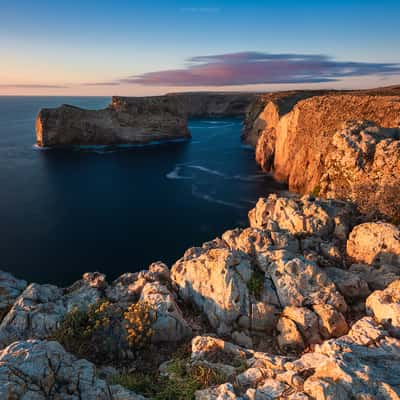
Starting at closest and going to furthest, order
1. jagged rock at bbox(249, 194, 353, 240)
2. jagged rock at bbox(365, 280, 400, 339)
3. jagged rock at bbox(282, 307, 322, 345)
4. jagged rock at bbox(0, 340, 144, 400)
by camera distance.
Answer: jagged rock at bbox(0, 340, 144, 400) → jagged rock at bbox(365, 280, 400, 339) → jagged rock at bbox(282, 307, 322, 345) → jagged rock at bbox(249, 194, 353, 240)

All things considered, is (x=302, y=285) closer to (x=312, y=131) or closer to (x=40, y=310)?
(x=40, y=310)

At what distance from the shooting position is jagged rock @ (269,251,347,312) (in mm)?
13087

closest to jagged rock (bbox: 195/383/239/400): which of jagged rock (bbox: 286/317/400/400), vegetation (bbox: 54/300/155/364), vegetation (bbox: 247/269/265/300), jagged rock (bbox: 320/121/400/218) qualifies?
jagged rock (bbox: 286/317/400/400)

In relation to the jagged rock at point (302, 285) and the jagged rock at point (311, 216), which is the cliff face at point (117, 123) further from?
the jagged rock at point (302, 285)

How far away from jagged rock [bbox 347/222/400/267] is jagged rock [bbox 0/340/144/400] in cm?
1293

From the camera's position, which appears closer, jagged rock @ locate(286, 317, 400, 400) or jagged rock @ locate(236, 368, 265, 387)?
jagged rock @ locate(286, 317, 400, 400)

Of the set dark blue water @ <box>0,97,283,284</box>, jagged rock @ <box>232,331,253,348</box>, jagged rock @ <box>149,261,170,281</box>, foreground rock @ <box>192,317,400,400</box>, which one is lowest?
dark blue water @ <box>0,97,283,284</box>

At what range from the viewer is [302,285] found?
44.6ft

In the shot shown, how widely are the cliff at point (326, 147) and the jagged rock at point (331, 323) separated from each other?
405 inches

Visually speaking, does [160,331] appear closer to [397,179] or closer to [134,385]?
[134,385]

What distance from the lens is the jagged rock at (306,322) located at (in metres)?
11.8

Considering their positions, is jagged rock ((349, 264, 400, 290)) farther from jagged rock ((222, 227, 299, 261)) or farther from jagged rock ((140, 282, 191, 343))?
jagged rock ((140, 282, 191, 343))

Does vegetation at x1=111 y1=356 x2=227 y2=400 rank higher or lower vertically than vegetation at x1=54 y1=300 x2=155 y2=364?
higher

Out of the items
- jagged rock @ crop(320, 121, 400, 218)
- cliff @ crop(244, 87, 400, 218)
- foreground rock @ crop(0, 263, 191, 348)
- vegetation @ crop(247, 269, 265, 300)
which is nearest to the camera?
foreground rock @ crop(0, 263, 191, 348)
